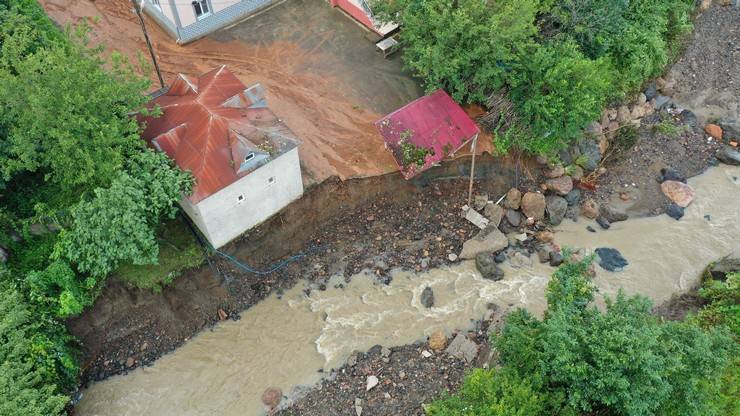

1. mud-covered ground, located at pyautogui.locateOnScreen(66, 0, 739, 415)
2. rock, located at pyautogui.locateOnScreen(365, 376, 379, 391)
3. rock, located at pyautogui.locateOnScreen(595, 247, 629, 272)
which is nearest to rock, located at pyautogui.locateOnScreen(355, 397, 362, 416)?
mud-covered ground, located at pyautogui.locateOnScreen(66, 0, 739, 415)

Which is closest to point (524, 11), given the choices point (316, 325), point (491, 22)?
point (491, 22)

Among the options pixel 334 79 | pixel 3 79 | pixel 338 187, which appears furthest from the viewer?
pixel 334 79

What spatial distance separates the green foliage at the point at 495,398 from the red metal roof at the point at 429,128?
953cm

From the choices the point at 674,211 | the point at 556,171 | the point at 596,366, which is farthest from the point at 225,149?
the point at 674,211

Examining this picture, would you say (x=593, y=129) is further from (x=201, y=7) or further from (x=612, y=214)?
(x=201, y=7)

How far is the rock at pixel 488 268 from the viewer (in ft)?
74.2

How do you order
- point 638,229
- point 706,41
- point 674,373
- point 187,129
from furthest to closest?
point 706,41 → point 638,229 → point 187,129 → point 674,373

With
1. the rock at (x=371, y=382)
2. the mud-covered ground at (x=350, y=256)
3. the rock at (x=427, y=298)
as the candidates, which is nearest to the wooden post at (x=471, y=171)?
the mud-covered ground at (x=350, y=256)

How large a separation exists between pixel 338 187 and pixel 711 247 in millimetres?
17264

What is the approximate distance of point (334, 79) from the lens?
26.5 m

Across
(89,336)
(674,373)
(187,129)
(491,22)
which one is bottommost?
(89,336)

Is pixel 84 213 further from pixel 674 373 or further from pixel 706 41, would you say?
pixel 706 41

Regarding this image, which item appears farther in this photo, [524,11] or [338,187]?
[338,187]

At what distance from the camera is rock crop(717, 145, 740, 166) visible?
88.4ft
